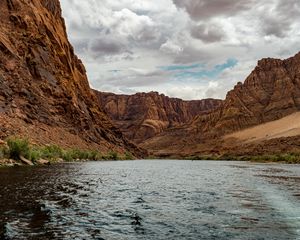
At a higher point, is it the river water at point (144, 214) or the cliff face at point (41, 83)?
the cliff face at point (41, 83)

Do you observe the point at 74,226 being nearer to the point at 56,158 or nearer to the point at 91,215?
the point at 91,215

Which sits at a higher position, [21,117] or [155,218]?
[21,117]

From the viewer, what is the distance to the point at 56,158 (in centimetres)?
8131

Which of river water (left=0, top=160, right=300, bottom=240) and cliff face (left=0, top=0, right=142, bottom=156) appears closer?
river water (left=0, top=160, right=300, bottom=240)

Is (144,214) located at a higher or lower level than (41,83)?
lower

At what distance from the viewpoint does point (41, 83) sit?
383 ft

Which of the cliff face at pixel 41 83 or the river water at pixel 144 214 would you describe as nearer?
the river water at pixel 144 214

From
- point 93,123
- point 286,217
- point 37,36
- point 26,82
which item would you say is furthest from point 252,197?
point 93,123

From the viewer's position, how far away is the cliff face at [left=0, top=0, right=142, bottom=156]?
99.2 meters

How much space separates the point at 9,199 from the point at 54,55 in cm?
11412

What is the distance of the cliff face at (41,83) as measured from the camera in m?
99.2

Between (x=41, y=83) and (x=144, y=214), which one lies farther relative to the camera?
(x=41, y=83)

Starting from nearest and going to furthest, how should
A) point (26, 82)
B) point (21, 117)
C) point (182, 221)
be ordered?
point (182, 221) < point (21, 117) < point (26, 82)

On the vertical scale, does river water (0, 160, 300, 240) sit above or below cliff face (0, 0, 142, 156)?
below
